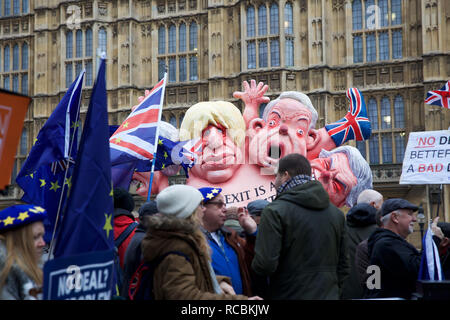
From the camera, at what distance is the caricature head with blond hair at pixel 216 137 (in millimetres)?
6598

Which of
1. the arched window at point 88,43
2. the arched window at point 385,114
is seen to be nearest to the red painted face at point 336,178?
the arched window at point 385,114

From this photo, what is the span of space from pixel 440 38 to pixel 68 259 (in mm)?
19302

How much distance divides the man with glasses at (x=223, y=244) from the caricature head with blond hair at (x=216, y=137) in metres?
3.07

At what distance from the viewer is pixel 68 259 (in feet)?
7.85

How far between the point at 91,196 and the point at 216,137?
391 centimetres

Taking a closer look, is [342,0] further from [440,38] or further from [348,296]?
[348,296]

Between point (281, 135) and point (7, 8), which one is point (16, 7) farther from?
point (281, 135)

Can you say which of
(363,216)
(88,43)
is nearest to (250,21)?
(88,43)

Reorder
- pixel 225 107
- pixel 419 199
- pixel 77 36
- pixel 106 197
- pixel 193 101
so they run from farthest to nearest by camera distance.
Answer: pixel 77 36 → pixel 193 101 → pixel 419 199 → pixel 225 107 → pixel 106 197

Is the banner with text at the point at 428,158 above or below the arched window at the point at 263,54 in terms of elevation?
below

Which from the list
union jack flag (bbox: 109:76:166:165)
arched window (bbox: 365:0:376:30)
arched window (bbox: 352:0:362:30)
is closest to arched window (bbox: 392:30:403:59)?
arched window (bbox: 365:0:376:30)

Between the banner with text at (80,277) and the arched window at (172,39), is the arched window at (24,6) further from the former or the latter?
the banner with text at (80,277)

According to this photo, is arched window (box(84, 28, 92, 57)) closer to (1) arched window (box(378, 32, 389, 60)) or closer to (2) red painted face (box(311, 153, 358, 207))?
(1) arched window (box(378, 32, 389, 60))
